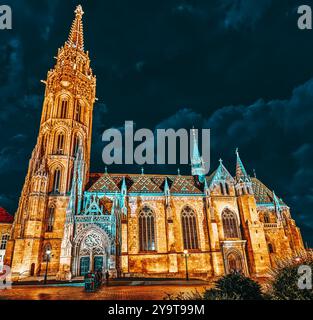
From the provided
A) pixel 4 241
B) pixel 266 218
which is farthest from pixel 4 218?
pixel 266 218

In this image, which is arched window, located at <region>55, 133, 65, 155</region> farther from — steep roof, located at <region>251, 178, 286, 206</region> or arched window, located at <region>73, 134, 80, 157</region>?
steep roof, located at <region>251, 178, 286, 206</region>

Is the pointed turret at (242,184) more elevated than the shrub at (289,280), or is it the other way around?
the pointed turret at (242,184)

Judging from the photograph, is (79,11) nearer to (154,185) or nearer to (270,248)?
(154,185)

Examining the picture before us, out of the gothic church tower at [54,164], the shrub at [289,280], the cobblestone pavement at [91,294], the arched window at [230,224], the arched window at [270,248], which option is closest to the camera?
the shrub at [289,280]

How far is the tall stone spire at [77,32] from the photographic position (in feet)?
147

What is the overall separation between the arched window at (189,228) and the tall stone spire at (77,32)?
37395mm

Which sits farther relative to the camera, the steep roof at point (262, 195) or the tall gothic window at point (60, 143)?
the steep roof at point (262, 195)

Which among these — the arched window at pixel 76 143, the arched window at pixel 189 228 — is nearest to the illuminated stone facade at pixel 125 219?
the arched window at pixel 76 143

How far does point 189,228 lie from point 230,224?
A: 6.06 metres

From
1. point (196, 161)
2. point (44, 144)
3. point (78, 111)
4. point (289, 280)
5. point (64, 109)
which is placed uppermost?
point (78, 111)

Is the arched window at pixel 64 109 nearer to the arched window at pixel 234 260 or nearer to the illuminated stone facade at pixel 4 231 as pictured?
the illuminated stone facade at pixel 4 231

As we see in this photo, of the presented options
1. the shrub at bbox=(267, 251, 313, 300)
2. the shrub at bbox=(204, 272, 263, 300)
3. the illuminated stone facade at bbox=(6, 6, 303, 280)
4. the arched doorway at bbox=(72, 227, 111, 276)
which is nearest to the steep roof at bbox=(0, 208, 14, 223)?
the illuminated stone facade at bbox=(6, 6, 303, 280)

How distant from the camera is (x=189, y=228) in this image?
31.2m

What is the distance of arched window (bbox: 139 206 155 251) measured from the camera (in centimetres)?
2947
